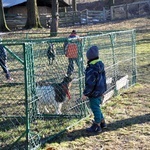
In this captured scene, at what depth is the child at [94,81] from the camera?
5.90 m

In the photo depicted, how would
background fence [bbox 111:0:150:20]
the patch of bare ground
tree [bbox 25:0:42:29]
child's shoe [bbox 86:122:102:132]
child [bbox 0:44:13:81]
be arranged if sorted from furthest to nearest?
background fence [bbox 111:0:150:20] < tree [bbox 25:0:42:29] < child [bbox 0:44:13:81] < child's shoe [bbox 86:122:102:132] < the patch of bare ground

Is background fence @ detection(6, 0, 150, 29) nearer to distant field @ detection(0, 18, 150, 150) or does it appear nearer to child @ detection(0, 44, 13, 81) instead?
child @ detection(0, 44, 13, 81)

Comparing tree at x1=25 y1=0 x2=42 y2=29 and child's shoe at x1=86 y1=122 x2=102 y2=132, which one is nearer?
child's shoe at x1=86 y1=122 x2=102 y2=132

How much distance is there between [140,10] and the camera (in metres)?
35.3

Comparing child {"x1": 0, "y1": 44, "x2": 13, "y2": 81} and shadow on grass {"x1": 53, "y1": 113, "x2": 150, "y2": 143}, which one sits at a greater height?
child {"x1": 0, "y1": 44, "x2": 13, "y2": 81}

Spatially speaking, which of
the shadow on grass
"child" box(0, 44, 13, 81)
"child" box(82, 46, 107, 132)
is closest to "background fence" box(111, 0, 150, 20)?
"child" box(0, 44, 13, 81)

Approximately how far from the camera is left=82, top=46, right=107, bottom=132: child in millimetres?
5898

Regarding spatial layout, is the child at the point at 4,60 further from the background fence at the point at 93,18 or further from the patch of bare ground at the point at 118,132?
the background fence at the point at 93,18

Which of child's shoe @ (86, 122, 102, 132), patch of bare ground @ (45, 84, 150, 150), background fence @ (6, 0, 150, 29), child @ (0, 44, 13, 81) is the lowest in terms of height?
patch of bare ground @ (45, 84, 150, 150)

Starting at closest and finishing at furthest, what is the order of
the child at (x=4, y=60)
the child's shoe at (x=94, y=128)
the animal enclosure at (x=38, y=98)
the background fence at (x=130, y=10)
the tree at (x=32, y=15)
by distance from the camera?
1. the animal enclosure at (x=38, y=98)
2. the child's shoe at (x=94, y=128)
3. the child at (x=4, y=60)
4. the tree at (x=32, y=15)
5. the background fence at (x=130, y=10)

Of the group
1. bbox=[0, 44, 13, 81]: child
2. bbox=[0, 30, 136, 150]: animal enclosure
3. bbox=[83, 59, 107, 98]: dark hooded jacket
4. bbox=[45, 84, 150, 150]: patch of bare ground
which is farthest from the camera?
bbox=[0, 44, 13, 81]: child

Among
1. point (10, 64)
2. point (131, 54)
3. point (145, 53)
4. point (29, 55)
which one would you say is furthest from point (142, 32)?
point (29, 55)

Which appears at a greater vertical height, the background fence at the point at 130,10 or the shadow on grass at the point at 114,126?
the background fence at the point at 130,10

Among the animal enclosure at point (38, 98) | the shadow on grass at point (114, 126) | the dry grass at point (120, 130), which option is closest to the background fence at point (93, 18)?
the animal enclosure at point (38, 98)
